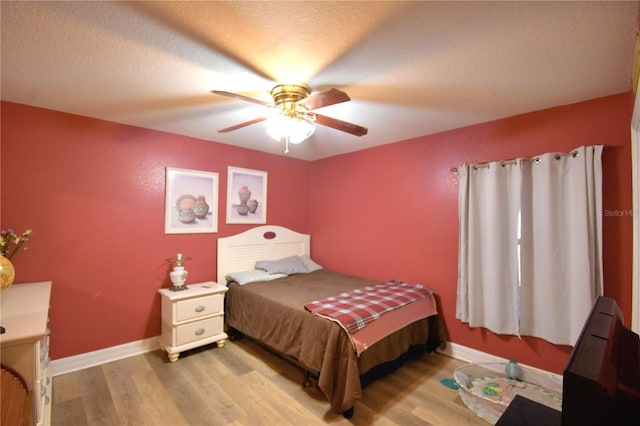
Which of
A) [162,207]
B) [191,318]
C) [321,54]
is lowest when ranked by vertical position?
[191,318]

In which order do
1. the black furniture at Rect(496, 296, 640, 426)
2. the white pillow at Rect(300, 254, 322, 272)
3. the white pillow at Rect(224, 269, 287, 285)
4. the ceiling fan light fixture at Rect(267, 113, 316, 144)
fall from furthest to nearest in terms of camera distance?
1. the white pillow at Rect(300, 254, 322, 272)
2. the white pillow at Rect(224, 269, 287, 285)
3. the ceiling fan light fixture at Rect(267, 113, 316, 144)
4. the black furniture at Rect(496, 296, 640, 426)

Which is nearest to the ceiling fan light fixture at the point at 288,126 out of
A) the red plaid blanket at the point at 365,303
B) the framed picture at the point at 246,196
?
the red plaid blanket at the point at 365,303

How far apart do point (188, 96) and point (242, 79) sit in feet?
1.79

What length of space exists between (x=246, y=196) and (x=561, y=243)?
10.7 ft

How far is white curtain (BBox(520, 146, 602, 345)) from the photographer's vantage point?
2.08m

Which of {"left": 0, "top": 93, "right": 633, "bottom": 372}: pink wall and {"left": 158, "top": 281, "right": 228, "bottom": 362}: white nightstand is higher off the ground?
{"left": 0, "top": 93, "right": 633, "bottom": 372}: pink wall

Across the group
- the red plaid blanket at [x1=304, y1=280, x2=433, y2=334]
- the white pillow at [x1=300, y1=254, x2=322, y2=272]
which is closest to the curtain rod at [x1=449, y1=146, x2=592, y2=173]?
the red plaid blanket at [x1=304, y1=280, x2=433, y2=334]

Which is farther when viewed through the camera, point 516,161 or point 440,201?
point 440,201

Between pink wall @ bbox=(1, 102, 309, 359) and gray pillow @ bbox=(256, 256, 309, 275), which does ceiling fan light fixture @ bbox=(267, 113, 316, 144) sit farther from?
gray pillow @ bbox=(256, 256, 309, 275)

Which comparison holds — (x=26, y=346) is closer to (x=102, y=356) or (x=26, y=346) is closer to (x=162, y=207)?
(x=102, y=356)

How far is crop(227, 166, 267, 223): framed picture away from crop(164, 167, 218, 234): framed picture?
0.66 ft

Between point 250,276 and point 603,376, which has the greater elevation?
point 603,376

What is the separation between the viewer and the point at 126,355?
109 inches

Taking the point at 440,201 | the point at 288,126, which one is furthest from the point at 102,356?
the point at 440,201
